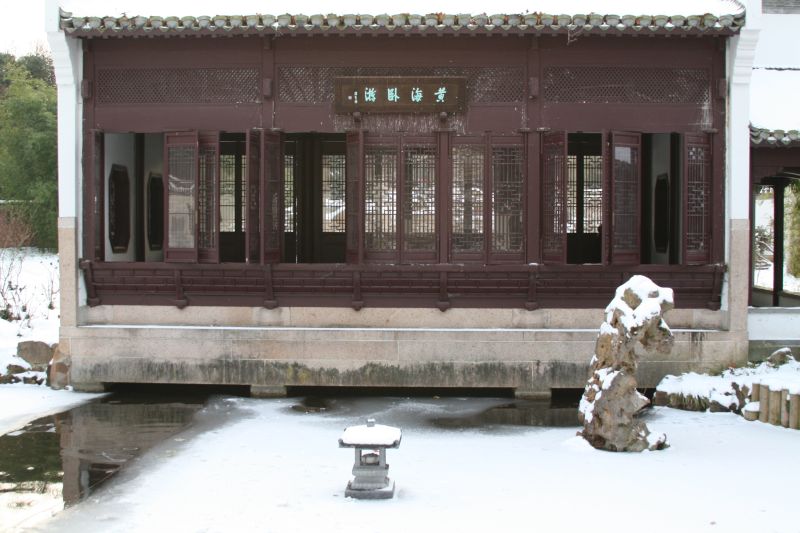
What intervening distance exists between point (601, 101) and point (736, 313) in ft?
11.0

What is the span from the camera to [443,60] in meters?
12.5

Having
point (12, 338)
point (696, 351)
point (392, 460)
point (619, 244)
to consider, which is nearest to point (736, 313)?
point (696, 351)

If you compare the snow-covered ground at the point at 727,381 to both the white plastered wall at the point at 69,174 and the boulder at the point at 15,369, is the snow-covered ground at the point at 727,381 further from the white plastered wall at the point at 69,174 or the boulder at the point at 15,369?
the boulder at the point at 15,369

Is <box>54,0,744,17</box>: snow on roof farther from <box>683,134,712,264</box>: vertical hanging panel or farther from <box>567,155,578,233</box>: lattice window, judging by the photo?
<box>567,155,578,233</box>: lattice window

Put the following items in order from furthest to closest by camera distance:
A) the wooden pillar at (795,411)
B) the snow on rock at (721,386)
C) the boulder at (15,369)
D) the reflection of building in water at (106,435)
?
the boulder at (15,369) → the snow on rock at (721,386) → the wooden pillar at (795,411) → the reflection of building in water at (106,435)

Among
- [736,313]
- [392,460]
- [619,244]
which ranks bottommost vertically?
[392,460]

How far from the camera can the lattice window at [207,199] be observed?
12.6 meters

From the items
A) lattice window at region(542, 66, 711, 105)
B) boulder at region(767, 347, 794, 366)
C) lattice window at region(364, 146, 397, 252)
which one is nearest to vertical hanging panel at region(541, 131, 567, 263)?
lattice window at region(542, 66, 711, 105)

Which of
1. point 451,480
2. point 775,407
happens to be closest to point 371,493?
point 451,480

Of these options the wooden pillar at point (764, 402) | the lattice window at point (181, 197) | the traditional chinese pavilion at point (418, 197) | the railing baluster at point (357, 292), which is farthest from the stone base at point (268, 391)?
the wooden pillar at point (764, 402)

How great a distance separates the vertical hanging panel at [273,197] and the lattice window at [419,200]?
1.77m

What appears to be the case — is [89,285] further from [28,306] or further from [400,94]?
[28,306]

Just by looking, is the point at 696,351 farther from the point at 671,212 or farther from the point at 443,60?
the point at 443,60

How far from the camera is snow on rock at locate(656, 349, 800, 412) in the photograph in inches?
444
